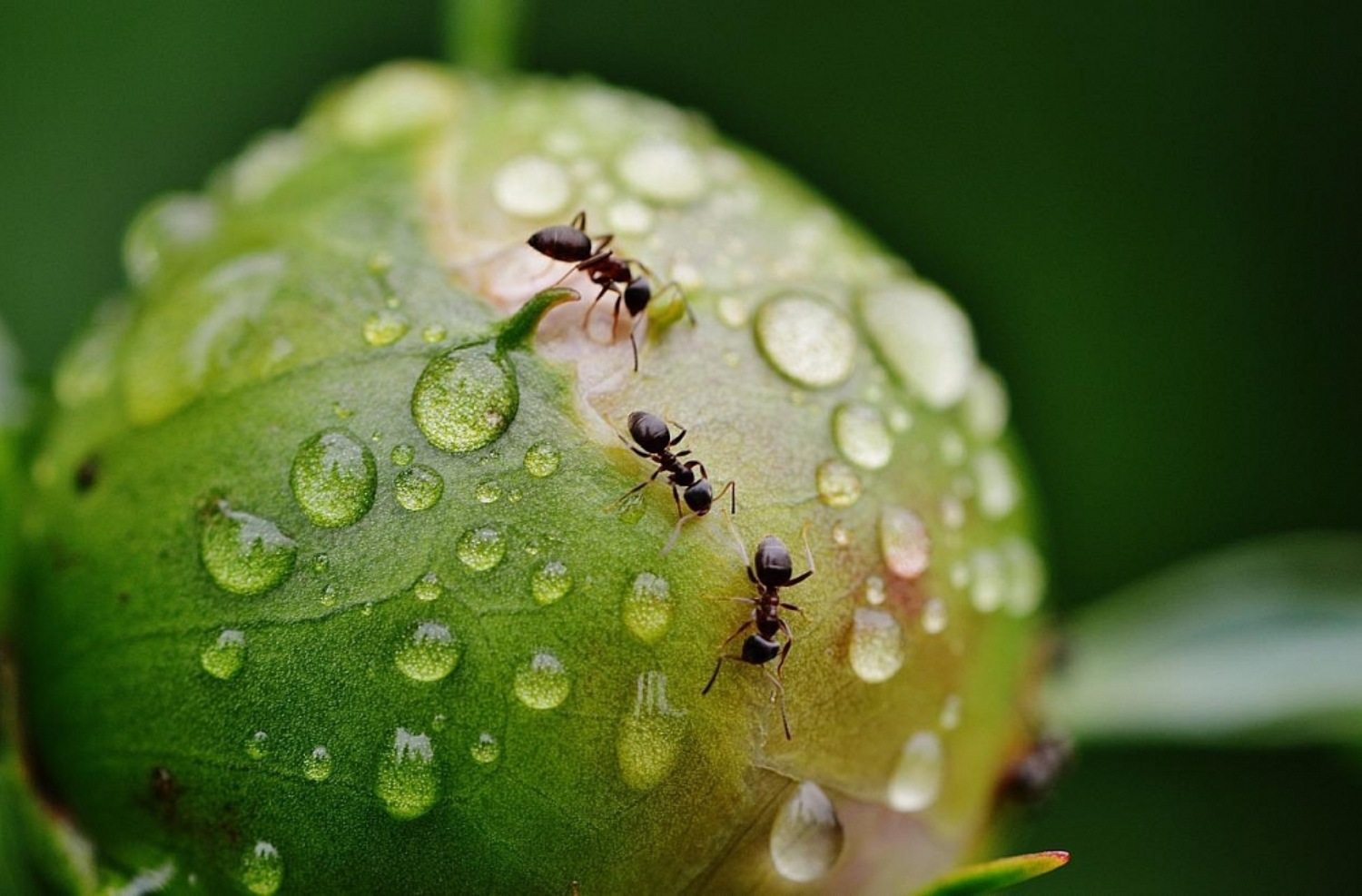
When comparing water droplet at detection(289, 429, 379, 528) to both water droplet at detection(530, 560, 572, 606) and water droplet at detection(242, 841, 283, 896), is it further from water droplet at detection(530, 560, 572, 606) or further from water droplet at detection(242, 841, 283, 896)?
water droplet at detection(242, 841, 283, 896)

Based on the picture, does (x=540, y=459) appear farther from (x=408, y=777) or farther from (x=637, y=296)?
(x=408, y=777)

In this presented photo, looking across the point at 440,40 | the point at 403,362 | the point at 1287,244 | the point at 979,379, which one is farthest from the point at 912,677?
the point at 1287,244

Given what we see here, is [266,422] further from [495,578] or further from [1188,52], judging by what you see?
→ [1188,52]

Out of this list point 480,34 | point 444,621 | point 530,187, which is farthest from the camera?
point 480,34

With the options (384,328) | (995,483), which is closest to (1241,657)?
(995,483)

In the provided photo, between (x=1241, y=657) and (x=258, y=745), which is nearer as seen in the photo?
(x=258, y=745)

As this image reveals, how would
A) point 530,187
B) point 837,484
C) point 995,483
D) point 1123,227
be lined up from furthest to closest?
1. point 1123,227
2. point 995,483
3. point 530,187
4. point 837,484

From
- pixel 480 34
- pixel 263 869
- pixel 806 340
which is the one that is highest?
pixel 480 34
